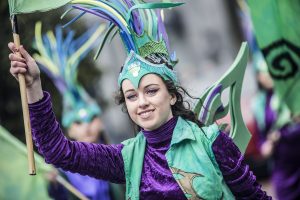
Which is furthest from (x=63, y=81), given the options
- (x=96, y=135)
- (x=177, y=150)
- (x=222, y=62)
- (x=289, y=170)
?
(x=222, y=62)

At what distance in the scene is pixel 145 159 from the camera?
4.17 m

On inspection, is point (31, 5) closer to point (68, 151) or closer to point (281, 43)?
point (68, 151)

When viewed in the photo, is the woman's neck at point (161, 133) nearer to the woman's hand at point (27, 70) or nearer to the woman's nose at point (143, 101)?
the woman's nose at point (143, 101)

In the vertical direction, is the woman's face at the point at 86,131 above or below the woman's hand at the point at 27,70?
below

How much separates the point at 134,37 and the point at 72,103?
3.42 m

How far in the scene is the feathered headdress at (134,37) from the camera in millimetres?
4148

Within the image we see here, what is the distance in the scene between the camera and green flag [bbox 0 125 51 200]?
6.39 m

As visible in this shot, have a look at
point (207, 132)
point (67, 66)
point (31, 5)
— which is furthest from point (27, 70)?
point (67, 66)

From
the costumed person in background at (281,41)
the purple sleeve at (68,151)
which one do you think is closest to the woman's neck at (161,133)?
the purple sleeve at (68,151)

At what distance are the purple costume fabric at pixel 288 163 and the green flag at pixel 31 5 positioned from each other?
3.42 m

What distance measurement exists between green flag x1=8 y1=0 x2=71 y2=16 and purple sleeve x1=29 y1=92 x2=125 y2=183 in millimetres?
421

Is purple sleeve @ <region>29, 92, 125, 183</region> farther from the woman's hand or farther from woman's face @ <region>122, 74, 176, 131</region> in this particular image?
woman's face @ <region>122, 74, 176, 131</region>

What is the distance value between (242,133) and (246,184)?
0.73 meters

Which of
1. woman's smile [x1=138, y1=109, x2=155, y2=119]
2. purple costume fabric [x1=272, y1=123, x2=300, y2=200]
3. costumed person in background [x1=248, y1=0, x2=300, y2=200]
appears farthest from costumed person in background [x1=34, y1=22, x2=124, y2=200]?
woman's smile [x1=138, y1=109, x2=155, y2=119]
